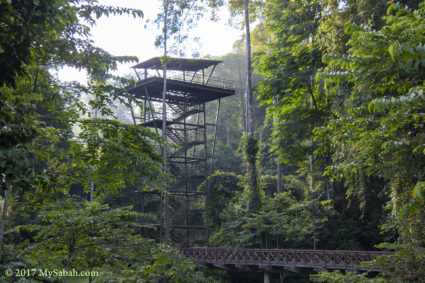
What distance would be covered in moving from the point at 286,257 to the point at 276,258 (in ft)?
1.90

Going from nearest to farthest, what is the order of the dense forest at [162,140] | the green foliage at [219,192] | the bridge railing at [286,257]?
the dense forest at [162,140] → the bridge railing at [286,257] → the green foliage at [219,192]

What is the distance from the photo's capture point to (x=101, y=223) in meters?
6.56

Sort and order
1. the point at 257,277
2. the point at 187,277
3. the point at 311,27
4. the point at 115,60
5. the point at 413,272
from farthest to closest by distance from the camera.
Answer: the point at 257,277 < the point at 311,27 < the point at 187,277 < the point at 115,60 < the point at 413,272

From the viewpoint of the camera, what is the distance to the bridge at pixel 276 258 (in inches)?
548

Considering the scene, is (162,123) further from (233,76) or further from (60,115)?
(233,76)

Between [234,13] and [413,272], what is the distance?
21.3m

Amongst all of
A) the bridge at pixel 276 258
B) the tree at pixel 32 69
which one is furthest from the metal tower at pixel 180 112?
the tree at pixel 32 69

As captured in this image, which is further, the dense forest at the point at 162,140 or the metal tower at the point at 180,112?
the metal tower at the point at 180,112

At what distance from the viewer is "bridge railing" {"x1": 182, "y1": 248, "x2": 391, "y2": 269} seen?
13828 millimetres

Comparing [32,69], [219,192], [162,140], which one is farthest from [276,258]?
[32,69]

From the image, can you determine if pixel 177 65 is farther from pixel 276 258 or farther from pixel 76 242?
pixel 76 242

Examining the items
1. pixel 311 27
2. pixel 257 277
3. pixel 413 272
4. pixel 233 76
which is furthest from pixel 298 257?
pixel 233 76

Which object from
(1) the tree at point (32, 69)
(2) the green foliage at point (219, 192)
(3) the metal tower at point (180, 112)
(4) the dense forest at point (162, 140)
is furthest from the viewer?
(2) the green foliage at point (219, 192)

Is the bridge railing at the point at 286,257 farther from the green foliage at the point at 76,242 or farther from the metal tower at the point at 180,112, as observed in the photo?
the green foliage at the point at 76,242
